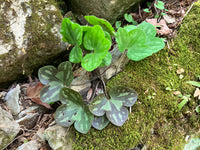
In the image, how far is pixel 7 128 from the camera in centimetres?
170

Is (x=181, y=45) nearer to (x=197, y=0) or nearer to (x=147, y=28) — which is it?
(x=147, y=28)

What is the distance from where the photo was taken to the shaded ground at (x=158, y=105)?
168cm

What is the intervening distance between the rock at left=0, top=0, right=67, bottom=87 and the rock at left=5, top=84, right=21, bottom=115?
8.1 inches

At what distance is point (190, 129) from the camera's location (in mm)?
1918

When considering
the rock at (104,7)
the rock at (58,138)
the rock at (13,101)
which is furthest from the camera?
the rock at (104,7)

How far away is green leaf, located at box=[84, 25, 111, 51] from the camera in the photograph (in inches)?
59.7

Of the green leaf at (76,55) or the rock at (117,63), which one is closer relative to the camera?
the green leaf at (76,55)

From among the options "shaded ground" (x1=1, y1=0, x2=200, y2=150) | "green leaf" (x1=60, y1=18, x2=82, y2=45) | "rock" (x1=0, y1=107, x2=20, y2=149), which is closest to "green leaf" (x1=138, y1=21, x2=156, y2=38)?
"shaded ground" (x1=1, y1=0, x2=200, y2=150)

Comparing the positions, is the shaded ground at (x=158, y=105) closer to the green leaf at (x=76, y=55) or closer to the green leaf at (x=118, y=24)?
the green leaf at (x=76, y=55)

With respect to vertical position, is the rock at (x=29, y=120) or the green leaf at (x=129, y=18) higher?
the green leaf at (x=129, y=18)

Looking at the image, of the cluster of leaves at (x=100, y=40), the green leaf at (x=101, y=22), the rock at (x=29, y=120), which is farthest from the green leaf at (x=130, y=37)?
the rock at (x=29, y=120)

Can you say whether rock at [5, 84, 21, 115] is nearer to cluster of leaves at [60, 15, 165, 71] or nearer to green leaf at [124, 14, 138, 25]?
cluster of leaves at [60, 15, 165, 71]

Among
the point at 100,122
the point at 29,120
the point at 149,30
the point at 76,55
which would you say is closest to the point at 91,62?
the point at 76,55

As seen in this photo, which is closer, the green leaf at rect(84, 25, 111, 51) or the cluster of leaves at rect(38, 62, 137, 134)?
the green leaf at rect(84, 25, 111, 51)
